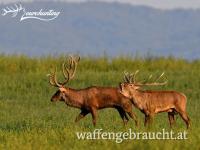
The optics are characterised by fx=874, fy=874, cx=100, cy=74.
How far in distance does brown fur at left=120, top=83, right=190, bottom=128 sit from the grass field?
0.39m

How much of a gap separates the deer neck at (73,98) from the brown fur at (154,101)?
1.41 metres

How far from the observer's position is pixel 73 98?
2028cm

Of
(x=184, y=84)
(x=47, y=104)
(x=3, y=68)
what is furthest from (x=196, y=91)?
(x=3, y=68)

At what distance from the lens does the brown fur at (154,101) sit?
18.9 m

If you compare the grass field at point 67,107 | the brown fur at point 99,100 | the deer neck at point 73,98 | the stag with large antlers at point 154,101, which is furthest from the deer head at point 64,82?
the stag with large antlers at point 154,101

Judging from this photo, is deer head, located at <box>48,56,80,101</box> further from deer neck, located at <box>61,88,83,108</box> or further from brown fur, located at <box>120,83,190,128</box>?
brown fur, located at <box>120,83,190,128</box>

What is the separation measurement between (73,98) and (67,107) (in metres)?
8.26

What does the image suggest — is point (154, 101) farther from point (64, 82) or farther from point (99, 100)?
point (64, 82)

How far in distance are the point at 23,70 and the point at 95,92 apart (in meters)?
18.7

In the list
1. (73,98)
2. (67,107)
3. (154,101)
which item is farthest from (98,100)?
(67,107)

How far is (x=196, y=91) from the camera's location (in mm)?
33469

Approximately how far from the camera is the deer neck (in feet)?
66.2

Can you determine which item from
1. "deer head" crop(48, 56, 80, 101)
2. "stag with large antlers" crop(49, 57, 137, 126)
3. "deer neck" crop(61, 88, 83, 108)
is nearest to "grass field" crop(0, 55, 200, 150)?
"stag with large antlers" crop(49, 57, 137, 126)

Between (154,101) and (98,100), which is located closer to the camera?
(154,101)
